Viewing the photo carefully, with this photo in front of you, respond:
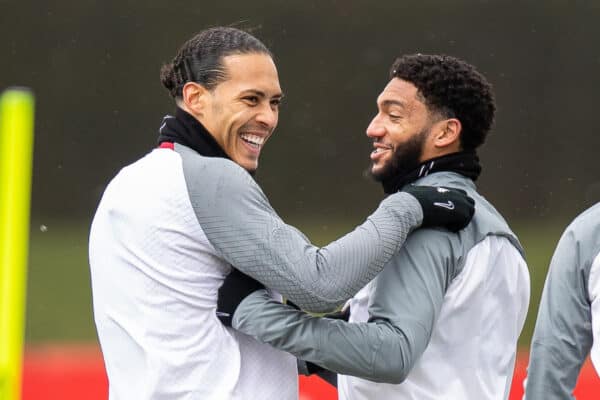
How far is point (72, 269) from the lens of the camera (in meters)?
12.4

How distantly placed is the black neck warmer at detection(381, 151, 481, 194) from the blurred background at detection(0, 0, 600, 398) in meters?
7.47

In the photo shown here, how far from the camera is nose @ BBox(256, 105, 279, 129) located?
2.96m

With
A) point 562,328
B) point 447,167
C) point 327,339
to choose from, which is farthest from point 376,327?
point 562,328

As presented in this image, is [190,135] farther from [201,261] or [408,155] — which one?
[408,155]

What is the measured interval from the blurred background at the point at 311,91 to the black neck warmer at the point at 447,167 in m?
7.47

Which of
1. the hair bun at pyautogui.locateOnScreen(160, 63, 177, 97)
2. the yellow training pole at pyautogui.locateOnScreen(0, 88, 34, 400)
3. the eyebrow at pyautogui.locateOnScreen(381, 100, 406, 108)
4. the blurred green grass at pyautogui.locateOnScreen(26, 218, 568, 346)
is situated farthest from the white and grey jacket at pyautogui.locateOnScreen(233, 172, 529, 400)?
the blurred green grass at pyautogui.locateOnScreen(26, 218, 568, 346)

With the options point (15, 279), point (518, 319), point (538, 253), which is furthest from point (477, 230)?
point (538, 253)

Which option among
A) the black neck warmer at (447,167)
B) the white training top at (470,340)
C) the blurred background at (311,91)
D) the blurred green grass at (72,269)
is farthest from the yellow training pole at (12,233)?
the blurred green grass at (72,269)

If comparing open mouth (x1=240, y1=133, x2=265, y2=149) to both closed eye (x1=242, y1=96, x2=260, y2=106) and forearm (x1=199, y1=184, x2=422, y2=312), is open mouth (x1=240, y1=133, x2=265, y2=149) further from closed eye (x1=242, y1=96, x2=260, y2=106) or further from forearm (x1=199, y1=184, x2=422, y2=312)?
forearm (x1=199, y1=184, x2=422, y2=312)

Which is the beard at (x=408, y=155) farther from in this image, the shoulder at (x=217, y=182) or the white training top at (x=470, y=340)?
the shoulder at (x=217, y=182)

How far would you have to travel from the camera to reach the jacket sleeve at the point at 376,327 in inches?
106

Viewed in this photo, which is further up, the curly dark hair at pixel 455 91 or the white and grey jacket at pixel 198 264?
the curly dark hair at pixel 455 91

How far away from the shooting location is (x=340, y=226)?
11344 mm

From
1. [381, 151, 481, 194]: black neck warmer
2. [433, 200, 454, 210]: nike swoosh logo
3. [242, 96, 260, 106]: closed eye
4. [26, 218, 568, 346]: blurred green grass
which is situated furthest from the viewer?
[26, 218, 568, 346]: blurred green grass
